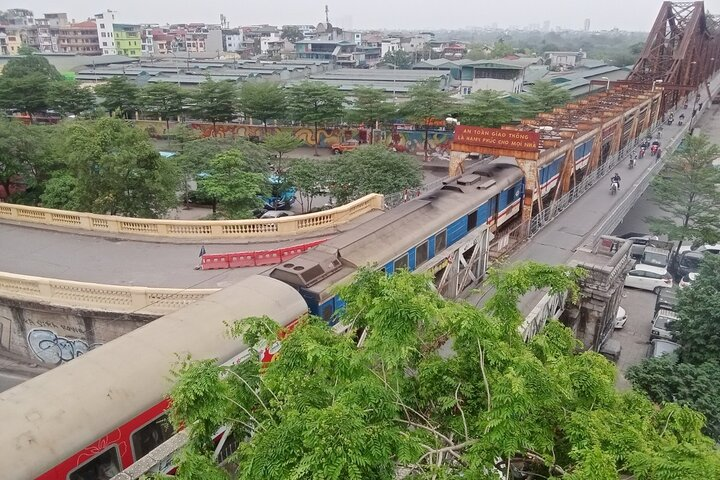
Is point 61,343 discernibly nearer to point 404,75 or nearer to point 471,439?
point 471,439

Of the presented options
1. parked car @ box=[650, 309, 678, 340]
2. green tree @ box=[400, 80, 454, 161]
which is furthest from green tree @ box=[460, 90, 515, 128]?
parked car @ box=[650, 309, 678, 340]

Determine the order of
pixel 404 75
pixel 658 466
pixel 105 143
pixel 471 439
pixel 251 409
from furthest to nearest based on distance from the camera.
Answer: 1. pixel 404 75
2. pixel 105 143
3. pixel 251 409
4. pixel 471 439
5. pixel 658 466

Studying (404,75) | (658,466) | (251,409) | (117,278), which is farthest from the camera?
(404,75)

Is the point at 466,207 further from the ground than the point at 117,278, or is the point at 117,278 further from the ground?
the point at 466,207

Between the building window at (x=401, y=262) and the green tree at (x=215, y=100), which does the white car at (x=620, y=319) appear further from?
the green tree at (x=215, y=100)

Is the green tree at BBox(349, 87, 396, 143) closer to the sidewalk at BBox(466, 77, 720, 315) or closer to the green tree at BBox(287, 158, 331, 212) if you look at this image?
the green tree at BBox(287, 158, 331, 212)

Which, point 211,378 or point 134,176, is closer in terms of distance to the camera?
point 211,378

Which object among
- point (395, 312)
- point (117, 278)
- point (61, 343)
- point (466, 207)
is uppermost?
point (395, 312)

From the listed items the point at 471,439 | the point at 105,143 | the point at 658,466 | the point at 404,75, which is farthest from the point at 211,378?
the point at 404,75
